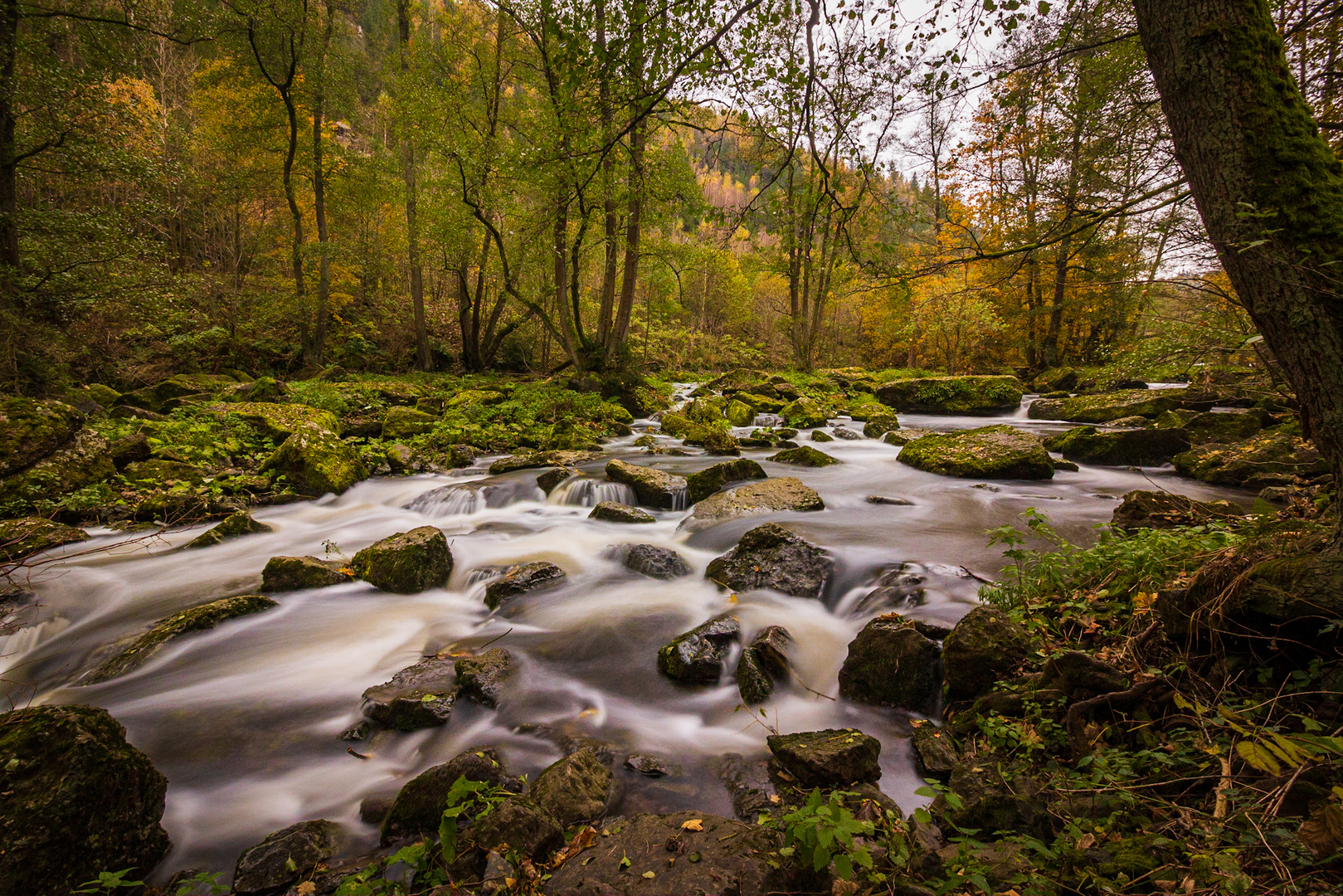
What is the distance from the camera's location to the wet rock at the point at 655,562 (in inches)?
236

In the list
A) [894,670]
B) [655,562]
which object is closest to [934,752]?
[894,670]

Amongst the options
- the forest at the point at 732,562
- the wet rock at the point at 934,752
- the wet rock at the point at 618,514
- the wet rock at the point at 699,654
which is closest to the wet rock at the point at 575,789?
the forest at the point at 732,562

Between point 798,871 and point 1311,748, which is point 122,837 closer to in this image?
point 798,871

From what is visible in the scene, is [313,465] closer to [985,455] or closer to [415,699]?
[415,699]

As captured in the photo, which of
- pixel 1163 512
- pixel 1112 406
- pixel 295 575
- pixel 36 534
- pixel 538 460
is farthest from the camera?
pixel 1112 406

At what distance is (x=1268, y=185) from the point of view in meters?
2.14

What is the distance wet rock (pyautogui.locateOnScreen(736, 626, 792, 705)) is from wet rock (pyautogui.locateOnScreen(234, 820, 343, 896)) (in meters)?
2.65

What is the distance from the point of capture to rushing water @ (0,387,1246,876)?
132 inches

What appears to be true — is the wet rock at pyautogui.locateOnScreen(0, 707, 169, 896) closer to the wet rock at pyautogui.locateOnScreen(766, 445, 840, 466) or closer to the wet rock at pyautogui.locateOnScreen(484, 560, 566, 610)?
the wet rock at pyautogui.locateOnScreen(484, 560, 566, 610)

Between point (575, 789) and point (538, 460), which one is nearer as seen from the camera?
point (575, 789)

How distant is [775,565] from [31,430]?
9444mm

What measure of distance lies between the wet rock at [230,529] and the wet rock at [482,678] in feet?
15.0

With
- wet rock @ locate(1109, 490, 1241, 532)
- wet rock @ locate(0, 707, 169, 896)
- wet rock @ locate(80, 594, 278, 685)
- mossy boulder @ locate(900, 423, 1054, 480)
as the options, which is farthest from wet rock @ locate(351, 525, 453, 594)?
mossy boulder @ locate(900, 423, 1054, 480)

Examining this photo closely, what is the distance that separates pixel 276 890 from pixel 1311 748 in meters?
4.24
